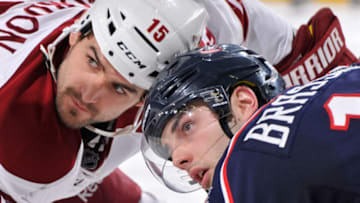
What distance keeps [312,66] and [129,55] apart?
87 centimetres

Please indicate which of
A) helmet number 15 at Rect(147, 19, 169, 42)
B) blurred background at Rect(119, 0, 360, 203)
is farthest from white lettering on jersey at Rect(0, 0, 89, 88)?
blurred background at Rect(119, 0, 360, 203)

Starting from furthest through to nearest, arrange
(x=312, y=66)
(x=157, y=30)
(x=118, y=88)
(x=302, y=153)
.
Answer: (x=312, y=66) → (x=118, y=88) → (x=157, y=30) → (x=302, y=153)

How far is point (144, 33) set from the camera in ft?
5.65

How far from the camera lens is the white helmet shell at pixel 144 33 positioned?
1.72 metres

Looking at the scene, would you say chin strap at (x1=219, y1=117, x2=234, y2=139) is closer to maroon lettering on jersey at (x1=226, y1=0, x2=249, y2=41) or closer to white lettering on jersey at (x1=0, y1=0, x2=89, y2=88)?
white lettering on jersey at (x1=0, y1=0, x2=89, y2=88)

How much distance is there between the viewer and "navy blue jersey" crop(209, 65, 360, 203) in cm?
91

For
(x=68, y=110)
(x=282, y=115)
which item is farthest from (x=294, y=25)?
(x=282, y=115)

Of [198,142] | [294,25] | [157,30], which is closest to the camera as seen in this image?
[198,142]

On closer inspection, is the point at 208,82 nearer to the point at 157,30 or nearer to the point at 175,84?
the point at 175,84

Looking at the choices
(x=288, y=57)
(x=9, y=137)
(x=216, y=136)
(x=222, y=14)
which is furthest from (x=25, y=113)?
(x=288, y=57)

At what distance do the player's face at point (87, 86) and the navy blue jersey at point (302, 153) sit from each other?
0.84 metres

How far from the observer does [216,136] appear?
1.33m

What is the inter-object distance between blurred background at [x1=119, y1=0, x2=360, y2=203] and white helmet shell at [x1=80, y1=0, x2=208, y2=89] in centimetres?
64

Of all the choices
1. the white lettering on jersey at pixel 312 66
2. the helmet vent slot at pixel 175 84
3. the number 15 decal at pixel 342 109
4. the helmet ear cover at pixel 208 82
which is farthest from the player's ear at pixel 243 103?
the white lettering on jersey at pixel 312 66
